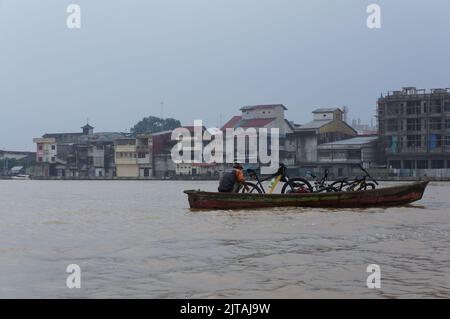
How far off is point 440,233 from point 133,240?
6131 mm

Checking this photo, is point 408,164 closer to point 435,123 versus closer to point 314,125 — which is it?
point 435,123

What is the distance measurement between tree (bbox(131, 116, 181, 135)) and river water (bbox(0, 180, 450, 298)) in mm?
83386

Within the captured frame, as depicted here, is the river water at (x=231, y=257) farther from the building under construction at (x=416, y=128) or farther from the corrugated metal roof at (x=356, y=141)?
the corrugated metal roof at (x=356, y=141)

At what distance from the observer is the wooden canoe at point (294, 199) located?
1725cm

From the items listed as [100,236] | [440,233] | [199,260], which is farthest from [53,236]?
[440,233]

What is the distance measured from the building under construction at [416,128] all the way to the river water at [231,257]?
43.2 meters

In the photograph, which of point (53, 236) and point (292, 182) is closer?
point (53, 236)

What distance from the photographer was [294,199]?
56.7 feet

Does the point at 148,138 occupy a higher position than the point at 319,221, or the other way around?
the point at 148,138

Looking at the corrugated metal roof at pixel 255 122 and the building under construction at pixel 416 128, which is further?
the corrugated metal roof at pixel 255 122

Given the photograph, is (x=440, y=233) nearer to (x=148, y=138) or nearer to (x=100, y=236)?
(x=100, y=236)

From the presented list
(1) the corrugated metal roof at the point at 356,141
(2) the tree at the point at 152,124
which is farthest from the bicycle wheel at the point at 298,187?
(2) the tree at the point at 152,124
